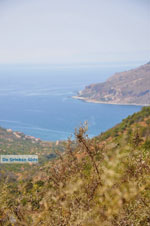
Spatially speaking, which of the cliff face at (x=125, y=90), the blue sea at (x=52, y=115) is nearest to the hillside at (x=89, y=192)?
the blue sea at (x=52, y=115)

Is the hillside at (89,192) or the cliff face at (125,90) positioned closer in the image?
the hillside at (89,192)

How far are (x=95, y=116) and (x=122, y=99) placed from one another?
44.7 metres

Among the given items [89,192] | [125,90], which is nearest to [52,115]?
[125,90]

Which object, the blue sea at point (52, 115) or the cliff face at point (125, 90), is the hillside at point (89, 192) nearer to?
the blue sea at point (52, 115)

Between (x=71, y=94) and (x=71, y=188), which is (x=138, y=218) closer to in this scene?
(x=71, y=188)

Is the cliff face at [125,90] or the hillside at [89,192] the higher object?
the cliff face at [125,90]

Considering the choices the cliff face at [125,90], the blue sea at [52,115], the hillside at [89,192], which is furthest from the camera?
the cliff face at [125,90]

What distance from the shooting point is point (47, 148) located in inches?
2115

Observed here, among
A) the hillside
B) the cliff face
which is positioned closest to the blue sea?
the cliff face

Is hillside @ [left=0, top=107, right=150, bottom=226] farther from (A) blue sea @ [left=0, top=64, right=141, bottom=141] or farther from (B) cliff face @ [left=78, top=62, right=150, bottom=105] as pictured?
(B) cliff face @ [left=78, top=62, right=150, bottom=105]

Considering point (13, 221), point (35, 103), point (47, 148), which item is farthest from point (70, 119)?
point (13, 221)

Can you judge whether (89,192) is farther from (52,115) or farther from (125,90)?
(125,90)

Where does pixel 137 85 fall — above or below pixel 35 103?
above

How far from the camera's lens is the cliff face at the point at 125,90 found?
139 metres
